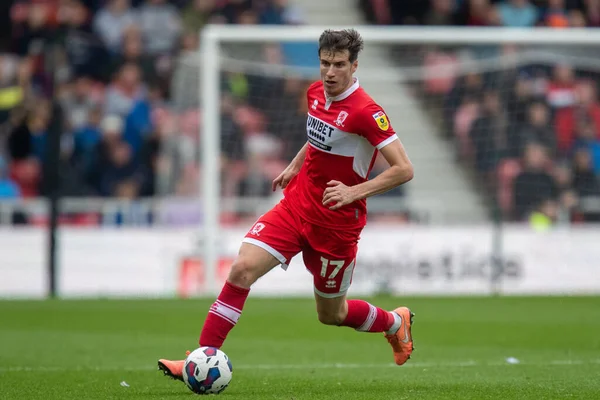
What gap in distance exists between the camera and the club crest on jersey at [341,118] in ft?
24.5

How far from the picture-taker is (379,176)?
7230 mm

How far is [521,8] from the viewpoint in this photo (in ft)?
70.3

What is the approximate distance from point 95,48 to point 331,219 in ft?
47.2

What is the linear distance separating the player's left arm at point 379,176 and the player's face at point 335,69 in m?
0.29

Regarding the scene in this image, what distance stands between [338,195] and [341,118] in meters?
0.59

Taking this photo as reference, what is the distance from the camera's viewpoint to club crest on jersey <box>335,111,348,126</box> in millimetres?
7477

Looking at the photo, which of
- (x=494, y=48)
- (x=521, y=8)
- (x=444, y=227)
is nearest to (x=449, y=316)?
(x=444, y=227)

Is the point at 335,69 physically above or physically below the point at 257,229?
above

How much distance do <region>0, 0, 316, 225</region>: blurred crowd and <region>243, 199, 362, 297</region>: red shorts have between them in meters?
10.0

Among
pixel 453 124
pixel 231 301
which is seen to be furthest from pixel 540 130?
pixel 231 301

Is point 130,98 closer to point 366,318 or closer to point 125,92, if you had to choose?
point 125,92

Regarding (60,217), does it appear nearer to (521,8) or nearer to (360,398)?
(521,8)

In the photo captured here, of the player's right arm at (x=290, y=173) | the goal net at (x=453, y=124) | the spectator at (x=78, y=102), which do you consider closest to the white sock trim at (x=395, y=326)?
the player's right arm at (x=290, y=173)

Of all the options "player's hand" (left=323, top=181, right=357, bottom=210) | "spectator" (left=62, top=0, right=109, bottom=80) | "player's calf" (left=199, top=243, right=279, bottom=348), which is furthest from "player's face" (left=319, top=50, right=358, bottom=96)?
"spectator" (left=62, top=0, right=109, bottom=80)
